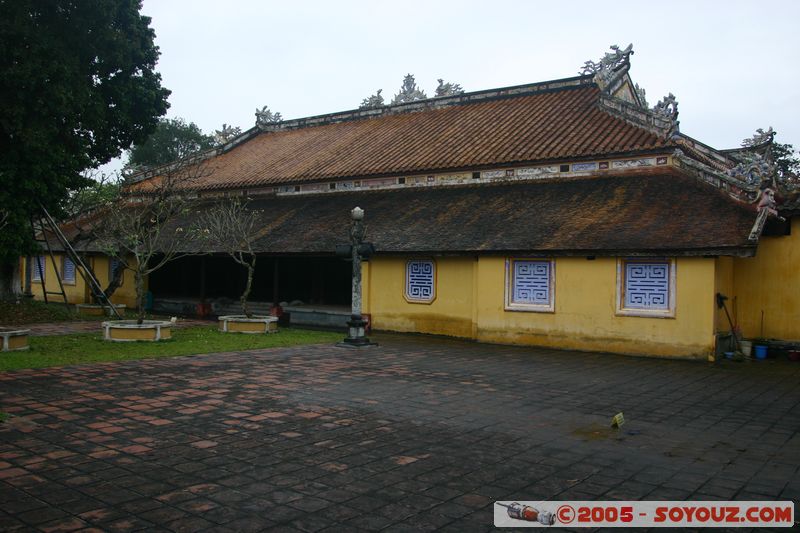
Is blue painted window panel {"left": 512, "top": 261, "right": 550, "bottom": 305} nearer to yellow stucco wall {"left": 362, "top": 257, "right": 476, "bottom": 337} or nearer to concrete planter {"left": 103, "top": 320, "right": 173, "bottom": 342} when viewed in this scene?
yellow stucco wall {"left": 362, "top": 257, "right": 476, "bottom": 337}

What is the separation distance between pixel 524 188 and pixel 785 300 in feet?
22.0

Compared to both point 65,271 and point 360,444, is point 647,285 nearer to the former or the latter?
point 360,444

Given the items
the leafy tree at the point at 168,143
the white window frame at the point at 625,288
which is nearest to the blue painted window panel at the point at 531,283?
the white window frame at the point at 625,288

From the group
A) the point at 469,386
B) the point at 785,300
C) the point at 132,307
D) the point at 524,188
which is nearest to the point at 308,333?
the point at 524,188

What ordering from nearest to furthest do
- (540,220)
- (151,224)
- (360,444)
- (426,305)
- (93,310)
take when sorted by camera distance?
(360,444) → (540,220) → (426,305) → (93,310) → (151,224)

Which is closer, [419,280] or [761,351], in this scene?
[761,351]

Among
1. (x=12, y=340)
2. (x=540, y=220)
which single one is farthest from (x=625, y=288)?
(x=12, y=340)

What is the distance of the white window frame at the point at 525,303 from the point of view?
14641mm

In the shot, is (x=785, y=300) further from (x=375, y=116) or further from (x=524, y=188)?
(x=375, y=116)

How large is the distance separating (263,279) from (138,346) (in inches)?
381

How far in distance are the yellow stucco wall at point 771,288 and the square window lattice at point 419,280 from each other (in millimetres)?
7258

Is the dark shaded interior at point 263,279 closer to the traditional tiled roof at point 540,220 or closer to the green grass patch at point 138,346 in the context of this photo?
the traditional tiled roof at point 540,220

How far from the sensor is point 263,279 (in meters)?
22.5

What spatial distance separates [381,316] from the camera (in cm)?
1761
